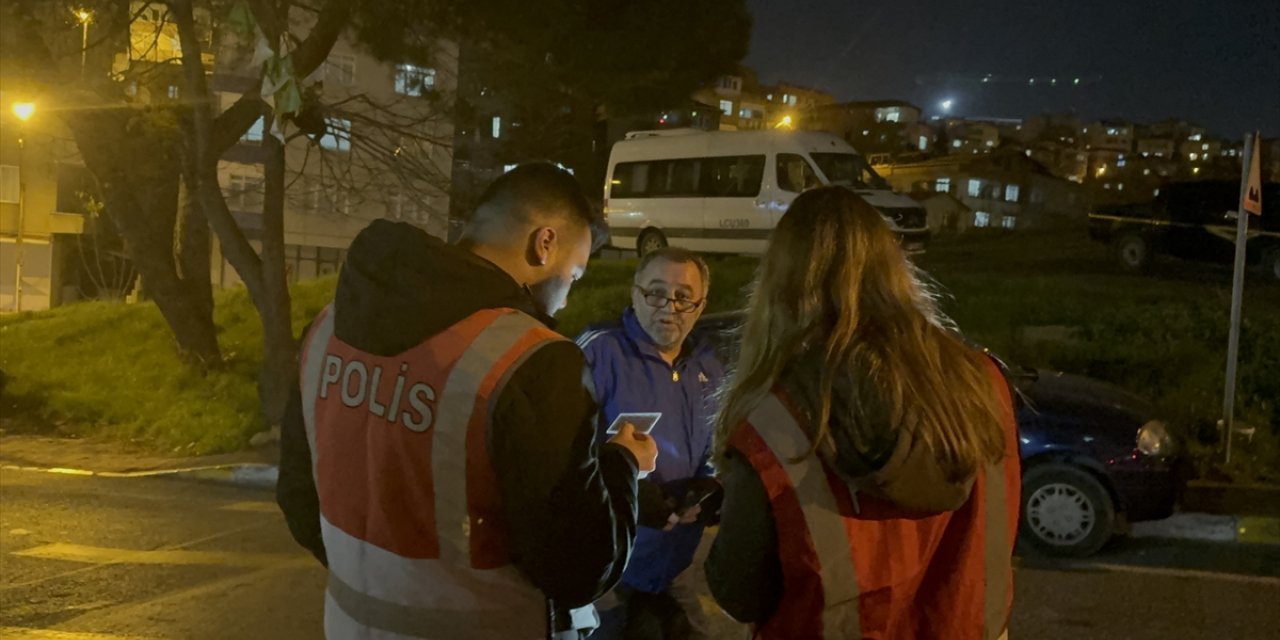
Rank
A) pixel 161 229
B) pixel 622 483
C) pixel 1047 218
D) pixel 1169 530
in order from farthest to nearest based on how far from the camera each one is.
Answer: pixel 1047 218 < pixel 161 229 < pixel 1169 530 < pixel 622 483

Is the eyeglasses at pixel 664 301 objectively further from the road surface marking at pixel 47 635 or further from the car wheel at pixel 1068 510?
the car wheel at pixel 1068 510

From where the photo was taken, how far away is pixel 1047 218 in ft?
149

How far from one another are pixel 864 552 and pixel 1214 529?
691 centimetres

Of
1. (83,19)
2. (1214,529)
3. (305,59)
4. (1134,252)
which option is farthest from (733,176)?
(1214,529)

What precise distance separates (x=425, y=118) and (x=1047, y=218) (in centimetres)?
3579

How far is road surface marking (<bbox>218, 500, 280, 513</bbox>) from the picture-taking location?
916cm

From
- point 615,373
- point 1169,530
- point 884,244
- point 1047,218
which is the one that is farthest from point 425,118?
point 1047,218

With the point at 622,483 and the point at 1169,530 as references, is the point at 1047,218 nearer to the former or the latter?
the point at 1169,530

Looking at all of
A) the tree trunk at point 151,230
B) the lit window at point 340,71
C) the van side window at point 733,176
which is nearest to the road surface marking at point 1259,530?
the van side window at point 733,176

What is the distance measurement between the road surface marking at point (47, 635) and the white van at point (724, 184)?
1269 centimetres

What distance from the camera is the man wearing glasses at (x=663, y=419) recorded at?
3.29 meters

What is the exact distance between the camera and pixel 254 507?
931cm

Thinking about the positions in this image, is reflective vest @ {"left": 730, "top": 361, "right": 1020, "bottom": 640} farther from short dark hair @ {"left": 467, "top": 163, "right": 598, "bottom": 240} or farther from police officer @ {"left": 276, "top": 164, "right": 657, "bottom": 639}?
short dark hair @ {"left": 467, "top": 163, "right": 598, "bottom": 240}

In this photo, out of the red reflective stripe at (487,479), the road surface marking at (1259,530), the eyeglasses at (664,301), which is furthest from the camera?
the road surface marking at (1259,530)
